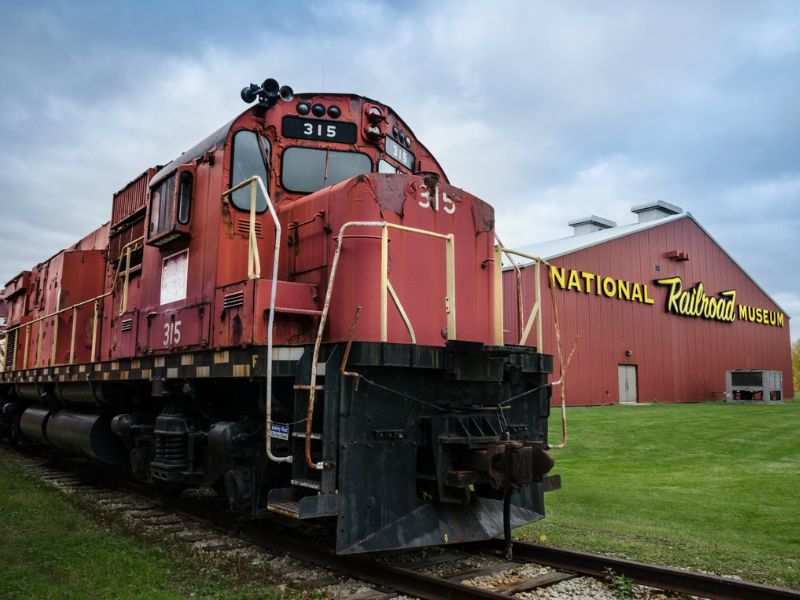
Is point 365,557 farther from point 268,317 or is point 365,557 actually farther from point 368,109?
point 368,109

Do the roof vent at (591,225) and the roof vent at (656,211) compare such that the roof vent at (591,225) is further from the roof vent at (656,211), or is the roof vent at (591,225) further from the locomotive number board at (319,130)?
the locomotive number board at (319,130)

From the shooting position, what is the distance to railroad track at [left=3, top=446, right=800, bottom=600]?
14.9ft

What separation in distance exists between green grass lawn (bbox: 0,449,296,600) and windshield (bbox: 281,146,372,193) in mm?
3443

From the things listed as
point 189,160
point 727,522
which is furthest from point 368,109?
point 727,522

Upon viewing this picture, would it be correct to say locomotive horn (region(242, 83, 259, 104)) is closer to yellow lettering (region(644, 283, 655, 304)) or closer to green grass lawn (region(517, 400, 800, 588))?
green grass lawn (region(517, 400, 800, 588))

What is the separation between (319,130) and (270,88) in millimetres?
590

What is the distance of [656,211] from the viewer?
109ft

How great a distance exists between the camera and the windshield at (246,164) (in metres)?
6.07

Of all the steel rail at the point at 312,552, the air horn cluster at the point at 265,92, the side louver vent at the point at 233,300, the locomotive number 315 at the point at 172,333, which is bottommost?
Answer: the steel rail at the point at 312,552

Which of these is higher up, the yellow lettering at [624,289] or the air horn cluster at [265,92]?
the yellow lettering at [624,289]

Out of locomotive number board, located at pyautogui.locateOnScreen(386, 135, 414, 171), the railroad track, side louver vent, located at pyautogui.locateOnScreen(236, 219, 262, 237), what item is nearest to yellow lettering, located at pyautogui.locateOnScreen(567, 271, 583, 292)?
locomotive number board, located at pyautogui.locateOnScreen(386, 135, 414, 171)

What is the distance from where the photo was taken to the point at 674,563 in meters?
5.36

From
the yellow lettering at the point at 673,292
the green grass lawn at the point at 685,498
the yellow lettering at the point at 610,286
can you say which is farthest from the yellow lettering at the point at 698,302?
the green grass lawn at the point at 685,498

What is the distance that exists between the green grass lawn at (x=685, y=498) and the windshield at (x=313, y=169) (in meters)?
3.92
